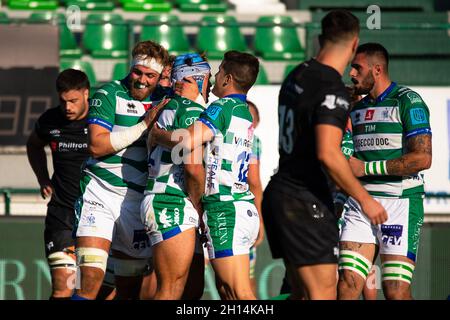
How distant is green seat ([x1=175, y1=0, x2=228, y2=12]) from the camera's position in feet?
59.4

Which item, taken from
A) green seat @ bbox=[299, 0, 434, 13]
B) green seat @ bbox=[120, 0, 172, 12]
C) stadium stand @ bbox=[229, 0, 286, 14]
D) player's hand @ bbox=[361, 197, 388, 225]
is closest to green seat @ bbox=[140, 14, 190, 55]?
green seat @ bbox=[120, 0, 172, 12]

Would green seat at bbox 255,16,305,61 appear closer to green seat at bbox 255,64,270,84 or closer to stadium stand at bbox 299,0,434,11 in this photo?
green seat at bbox 255,64,270,84

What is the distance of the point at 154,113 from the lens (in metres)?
8.76

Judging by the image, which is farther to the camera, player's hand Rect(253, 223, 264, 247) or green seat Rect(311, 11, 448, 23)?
green seat Rect(311, 11, 448, 23)

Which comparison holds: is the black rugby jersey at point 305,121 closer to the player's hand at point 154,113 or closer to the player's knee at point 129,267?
the player's hand at point 154,113

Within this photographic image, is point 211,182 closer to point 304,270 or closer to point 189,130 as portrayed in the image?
point 189,130

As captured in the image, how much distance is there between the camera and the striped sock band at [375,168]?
9227 millimetres

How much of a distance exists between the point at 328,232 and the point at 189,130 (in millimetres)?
1523

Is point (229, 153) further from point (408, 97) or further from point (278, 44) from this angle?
point (278, 44)

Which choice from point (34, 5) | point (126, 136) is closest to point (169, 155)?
point (126, 136)

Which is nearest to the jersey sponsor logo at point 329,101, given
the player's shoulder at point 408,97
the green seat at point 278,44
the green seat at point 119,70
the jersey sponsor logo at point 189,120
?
the jersey sponsor logo at point 189,120

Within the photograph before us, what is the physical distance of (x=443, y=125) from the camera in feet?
44.1

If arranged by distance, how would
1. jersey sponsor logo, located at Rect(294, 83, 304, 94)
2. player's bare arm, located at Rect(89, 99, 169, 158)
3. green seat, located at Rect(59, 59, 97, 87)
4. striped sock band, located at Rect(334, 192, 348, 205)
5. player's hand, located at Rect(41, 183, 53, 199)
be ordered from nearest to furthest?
jersey sponsor logo, located at Rect(294, 83, 304, 94) < player's bare arm, located at Rect(89, 99, 169, 158) < striped sock band, located at Rect(334, 192, 348, 205) < player's hand, located at Rect(41, 183, 53, 199) < green seat, located at Rect(59, 59, 97, 87)
